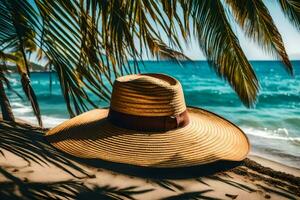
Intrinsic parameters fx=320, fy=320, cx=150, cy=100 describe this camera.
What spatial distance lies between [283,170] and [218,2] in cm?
611

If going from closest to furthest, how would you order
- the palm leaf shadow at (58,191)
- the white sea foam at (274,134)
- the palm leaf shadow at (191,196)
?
the palm leaf shadow at (58,191), the palm leaf shadow at (191,196), the white sea foam at (274,134)

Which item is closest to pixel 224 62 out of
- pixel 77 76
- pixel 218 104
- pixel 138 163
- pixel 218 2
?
pixel 218 2

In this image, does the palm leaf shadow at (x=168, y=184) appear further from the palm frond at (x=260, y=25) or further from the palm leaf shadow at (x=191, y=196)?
the palm frond at (x=260, y=25)

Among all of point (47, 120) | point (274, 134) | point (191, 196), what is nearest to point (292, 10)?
point (191, 196)

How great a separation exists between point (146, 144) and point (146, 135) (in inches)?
3.7

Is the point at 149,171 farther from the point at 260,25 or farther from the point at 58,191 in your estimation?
the point at 260,25

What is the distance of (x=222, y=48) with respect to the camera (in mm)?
2285

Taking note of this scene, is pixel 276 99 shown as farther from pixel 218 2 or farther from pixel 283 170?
pixel 218 2

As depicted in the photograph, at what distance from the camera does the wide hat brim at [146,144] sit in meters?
2.23

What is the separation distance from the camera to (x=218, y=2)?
6.96 ft

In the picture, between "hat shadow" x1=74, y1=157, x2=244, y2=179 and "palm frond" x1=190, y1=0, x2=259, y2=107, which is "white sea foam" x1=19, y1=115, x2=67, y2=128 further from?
"palm frond" x1=190, y1=0, x2=259, y2=107

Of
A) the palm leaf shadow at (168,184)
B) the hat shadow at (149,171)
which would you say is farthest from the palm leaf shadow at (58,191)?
the hat shadow at (149,171)

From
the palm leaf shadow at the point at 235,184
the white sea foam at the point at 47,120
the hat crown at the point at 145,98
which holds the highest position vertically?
the hat crown at the point at 145,98

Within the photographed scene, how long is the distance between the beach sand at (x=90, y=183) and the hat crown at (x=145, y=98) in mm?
1403
